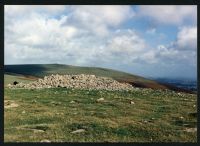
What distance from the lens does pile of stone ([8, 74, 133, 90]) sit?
28.9 m

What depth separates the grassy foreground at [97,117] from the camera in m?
17.8

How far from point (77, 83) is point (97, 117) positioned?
371 inches

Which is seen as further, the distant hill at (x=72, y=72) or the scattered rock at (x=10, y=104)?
the distant hill at (x=72, y=72)

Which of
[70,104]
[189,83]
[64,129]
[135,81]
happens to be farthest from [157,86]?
[64,129]

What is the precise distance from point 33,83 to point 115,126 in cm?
1165

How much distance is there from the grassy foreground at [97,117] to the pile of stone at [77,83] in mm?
2325

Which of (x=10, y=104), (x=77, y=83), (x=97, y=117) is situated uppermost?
(x=77, y=83)

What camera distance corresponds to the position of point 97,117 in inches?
795

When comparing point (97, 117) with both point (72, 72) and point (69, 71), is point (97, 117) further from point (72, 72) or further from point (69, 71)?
point (69, 71)

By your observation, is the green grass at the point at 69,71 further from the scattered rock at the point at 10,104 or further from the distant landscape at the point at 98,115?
the scattered rock at the point at 10,104

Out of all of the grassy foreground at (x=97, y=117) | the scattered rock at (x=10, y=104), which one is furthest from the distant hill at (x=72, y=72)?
the scattered rock at (x=10, y=104)

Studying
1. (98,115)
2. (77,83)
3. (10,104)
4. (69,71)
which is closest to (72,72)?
(69,71)

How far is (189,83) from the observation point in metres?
26.2
